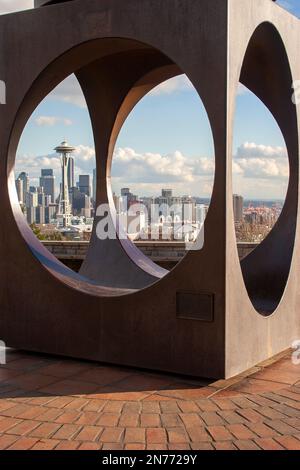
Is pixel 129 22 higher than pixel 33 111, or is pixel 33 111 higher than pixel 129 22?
pixel 129 22

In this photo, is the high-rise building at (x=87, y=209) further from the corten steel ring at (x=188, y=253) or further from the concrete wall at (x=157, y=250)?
the corten steel ring at (x=188, y=253)

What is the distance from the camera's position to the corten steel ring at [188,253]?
470 centimetres

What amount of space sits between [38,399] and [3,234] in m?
1.96

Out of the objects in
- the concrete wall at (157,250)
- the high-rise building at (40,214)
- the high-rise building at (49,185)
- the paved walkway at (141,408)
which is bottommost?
the paved walkway at (141,408)

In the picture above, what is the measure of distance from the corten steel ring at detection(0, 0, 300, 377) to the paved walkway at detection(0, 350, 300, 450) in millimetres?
262

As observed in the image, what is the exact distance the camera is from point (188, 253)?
481 centimetres

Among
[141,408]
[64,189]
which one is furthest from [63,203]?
[141,408]

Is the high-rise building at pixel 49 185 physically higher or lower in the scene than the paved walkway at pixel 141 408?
higher

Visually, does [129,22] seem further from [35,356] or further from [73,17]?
[35,356]

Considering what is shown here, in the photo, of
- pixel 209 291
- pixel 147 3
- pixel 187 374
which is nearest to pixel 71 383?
pixel 187 374

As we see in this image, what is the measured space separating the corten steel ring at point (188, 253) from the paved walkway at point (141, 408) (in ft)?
0.86

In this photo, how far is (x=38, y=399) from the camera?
4336 mm

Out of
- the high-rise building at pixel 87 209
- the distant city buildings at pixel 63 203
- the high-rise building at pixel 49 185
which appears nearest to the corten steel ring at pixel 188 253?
the high-rise building at pixel 87 209
